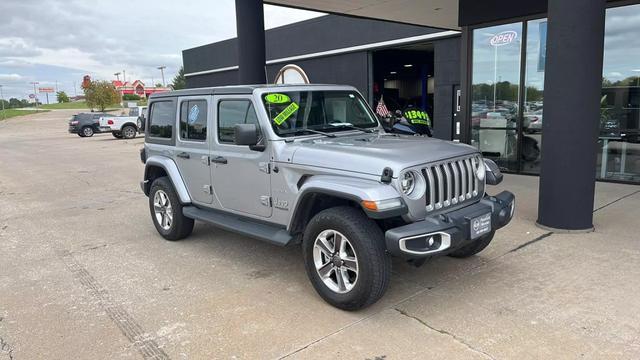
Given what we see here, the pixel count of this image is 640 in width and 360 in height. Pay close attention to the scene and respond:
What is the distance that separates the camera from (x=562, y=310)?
380cm

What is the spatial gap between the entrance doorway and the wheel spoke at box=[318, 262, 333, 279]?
17010 millimetres

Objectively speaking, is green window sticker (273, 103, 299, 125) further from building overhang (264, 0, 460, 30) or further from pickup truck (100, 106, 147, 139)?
pickup truck (100, 106, 147, 139)

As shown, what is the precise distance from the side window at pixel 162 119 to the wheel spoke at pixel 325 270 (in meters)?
2.94

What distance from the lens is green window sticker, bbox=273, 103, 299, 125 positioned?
4.70 m

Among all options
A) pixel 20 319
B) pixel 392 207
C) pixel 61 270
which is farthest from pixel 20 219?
pixel 392 207

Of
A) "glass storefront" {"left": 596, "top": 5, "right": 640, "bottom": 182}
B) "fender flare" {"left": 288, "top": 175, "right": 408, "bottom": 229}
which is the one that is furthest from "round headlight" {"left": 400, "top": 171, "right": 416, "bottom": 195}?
"glass storefront" {"left": 596, "top": 5, "right": 640, "bottom": 182}

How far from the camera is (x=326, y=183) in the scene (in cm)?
391

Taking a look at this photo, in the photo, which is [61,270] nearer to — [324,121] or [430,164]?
[324,121]

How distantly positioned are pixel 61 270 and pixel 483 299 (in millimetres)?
4316

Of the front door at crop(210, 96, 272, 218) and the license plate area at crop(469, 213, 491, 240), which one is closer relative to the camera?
the license plate area at crop(469, 213, 491, 240)

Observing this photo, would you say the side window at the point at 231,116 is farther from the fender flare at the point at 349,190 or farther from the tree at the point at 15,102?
the tree at the point at 15,102

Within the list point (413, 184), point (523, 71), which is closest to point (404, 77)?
point (523, 71)

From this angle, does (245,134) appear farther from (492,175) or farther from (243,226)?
(492,175)

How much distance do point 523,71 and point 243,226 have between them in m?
7.30
